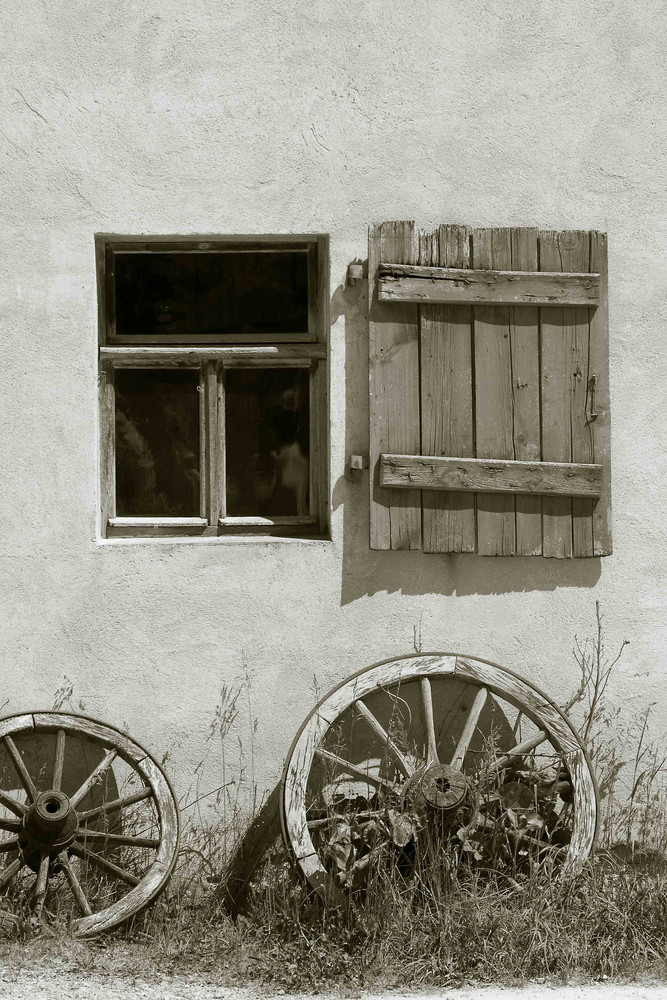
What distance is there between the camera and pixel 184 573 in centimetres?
423

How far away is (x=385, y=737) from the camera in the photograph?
3.98m

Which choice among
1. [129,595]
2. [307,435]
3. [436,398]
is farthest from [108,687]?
[436,398]

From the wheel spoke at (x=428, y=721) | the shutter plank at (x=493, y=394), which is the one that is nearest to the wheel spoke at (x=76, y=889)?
the wheel spoke at (x=428, y=721)

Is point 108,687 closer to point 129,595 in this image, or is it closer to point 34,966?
point 129,595

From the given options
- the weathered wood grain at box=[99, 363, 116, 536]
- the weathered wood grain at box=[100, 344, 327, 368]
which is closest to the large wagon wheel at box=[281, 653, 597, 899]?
the weathered wood grain at box=[99, 363, 116, 536]

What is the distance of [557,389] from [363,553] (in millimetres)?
1088

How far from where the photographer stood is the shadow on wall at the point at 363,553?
4273 millimetres

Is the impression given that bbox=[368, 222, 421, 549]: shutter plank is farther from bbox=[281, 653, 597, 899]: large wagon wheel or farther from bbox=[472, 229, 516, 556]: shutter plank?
bbox=[281, 653, 597, 899]: large wagon wheel

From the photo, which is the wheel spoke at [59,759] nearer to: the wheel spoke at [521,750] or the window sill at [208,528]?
the window sill at [208,528]

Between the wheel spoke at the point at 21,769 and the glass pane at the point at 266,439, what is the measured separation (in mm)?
1316

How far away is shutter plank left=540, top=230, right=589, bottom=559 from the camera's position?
4254mm

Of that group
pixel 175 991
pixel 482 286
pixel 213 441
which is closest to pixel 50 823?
pixel 175 991

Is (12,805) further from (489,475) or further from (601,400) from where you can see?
(601,400)

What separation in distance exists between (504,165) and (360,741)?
2566 mm
